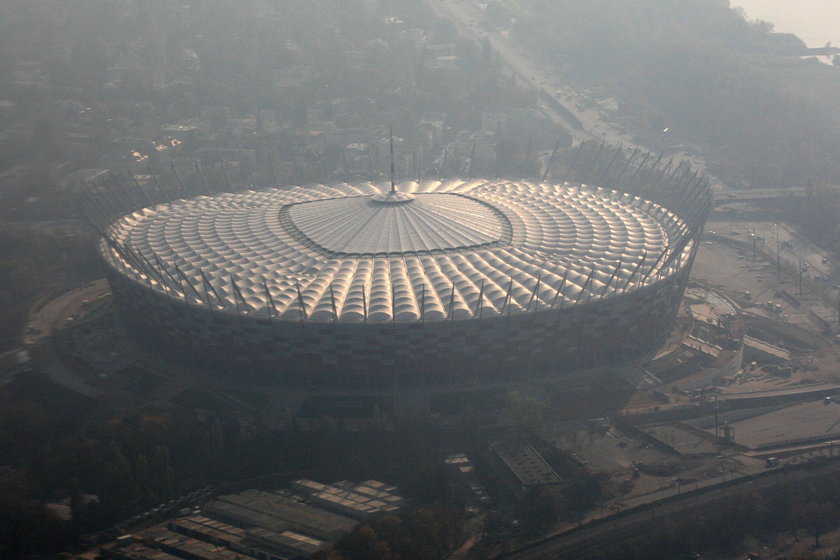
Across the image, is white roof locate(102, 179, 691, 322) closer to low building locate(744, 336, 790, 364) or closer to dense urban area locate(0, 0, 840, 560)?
dense urban area locate(0, 0, 840, 560)

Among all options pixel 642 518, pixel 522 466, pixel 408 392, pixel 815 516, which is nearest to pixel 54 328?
pixel 408 392

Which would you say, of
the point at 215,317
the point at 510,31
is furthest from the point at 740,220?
the point at 510,31

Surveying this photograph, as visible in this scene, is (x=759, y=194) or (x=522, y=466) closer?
(x=522, y=466)

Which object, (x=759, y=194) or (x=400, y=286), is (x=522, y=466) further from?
(x=759, y=194)

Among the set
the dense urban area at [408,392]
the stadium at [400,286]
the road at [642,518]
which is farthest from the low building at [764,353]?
the road at [642,518]

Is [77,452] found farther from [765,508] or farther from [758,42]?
[758,42]

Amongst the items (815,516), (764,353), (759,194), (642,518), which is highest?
(815,516)
